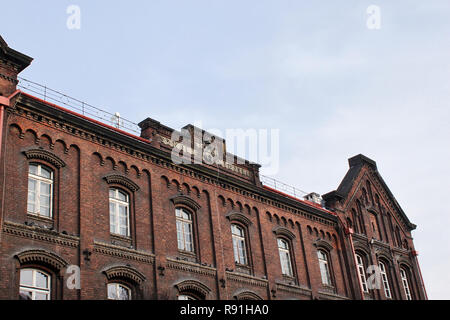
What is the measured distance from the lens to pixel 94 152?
840 inches

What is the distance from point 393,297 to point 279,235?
8.96 metres

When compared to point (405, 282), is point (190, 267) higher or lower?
lower

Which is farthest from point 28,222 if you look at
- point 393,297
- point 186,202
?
point 393,297

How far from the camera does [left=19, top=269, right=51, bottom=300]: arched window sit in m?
17.6

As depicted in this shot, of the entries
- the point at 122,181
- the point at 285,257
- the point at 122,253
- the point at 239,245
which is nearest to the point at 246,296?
the point at 239,245

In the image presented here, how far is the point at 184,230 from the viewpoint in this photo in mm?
23609

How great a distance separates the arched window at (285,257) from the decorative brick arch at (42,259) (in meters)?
11.7

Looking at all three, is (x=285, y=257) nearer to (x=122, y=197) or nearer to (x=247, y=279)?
(x=247, y=279)

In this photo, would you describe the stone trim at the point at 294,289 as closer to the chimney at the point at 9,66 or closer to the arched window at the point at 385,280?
the arched window at the point at 385,280

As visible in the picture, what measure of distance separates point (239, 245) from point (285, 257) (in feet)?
10.2

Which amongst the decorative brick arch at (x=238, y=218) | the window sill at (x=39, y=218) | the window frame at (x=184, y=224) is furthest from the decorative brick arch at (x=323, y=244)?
the window sill at (x=39, y=218)

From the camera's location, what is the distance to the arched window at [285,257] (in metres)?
27.3

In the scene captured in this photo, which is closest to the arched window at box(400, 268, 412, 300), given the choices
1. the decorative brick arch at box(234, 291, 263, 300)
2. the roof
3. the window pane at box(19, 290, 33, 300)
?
the decorative brick arch at box(234, 291, 263, 300)

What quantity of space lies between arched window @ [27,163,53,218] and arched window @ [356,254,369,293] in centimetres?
1735
